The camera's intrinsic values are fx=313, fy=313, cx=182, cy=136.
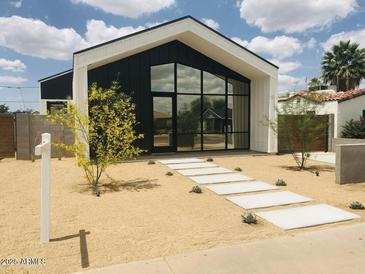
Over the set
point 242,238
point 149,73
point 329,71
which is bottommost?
point 242,238

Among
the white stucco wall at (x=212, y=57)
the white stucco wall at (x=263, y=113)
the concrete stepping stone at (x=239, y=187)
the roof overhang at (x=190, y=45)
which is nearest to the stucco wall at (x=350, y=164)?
the concrete stepping stone at (x=239, y=187)

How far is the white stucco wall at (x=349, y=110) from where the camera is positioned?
15.4 meters

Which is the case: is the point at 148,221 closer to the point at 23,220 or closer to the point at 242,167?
the point at 23,220

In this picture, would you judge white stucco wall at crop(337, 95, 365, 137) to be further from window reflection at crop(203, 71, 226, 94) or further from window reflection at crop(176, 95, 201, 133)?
window reflection at crop(176, 95, 201, 133)

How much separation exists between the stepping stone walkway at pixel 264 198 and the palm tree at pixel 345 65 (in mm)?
21640

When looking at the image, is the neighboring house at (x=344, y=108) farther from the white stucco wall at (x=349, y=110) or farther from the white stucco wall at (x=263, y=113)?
the white stucco wall at (x=263, y=113)

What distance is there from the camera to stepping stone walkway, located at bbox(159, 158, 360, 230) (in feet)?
16.7

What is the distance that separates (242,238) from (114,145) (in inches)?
159

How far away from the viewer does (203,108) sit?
14.2 metres

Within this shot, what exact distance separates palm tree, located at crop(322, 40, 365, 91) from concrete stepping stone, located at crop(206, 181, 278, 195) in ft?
75.1

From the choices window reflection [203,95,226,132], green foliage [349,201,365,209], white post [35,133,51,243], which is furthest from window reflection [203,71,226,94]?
white post [35,133,51,243]

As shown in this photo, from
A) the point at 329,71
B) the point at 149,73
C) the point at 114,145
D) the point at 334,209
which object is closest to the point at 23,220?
the point at 114,145

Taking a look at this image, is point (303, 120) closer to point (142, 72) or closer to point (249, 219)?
point (249, 219)

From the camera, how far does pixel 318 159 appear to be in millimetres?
12578
